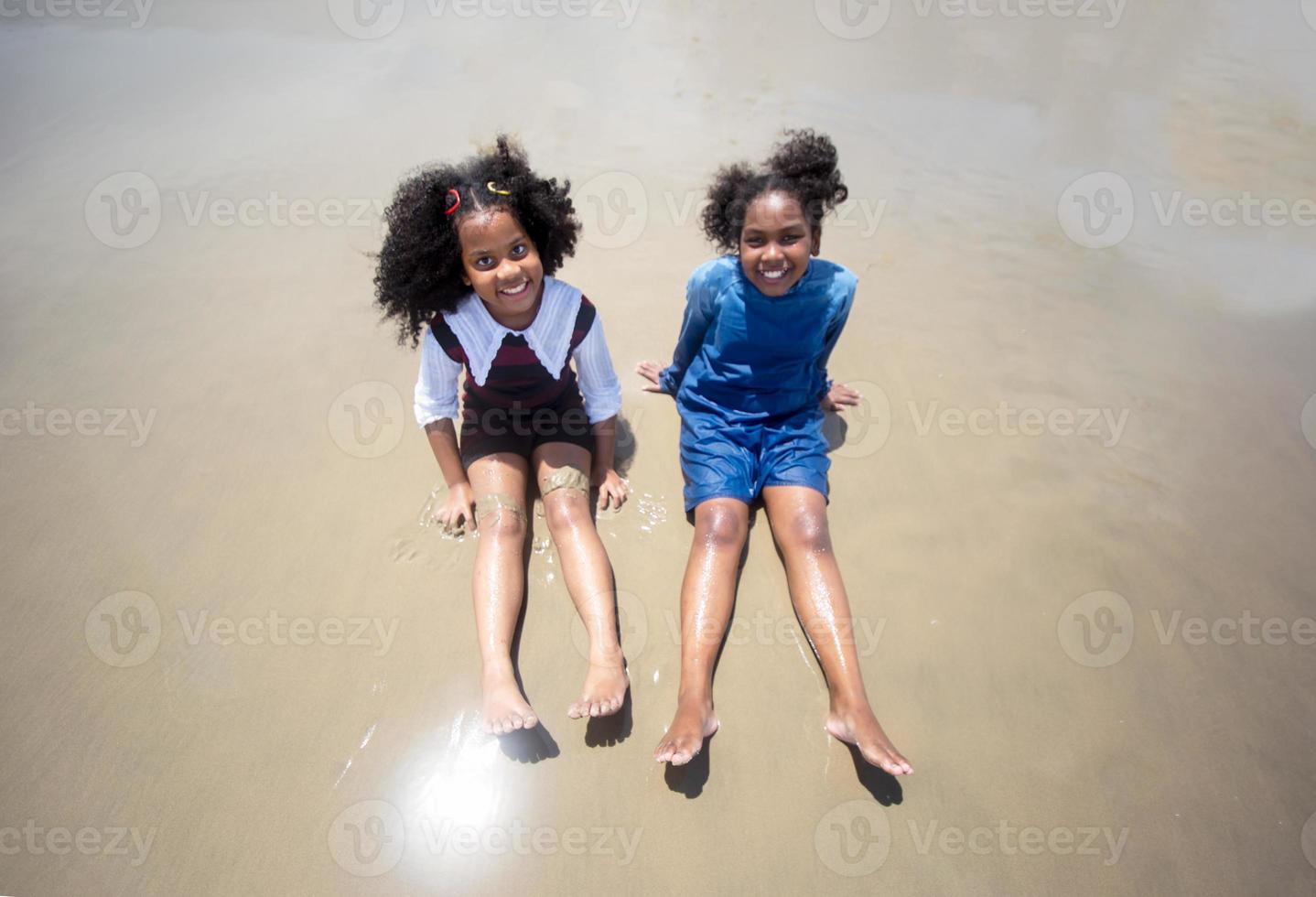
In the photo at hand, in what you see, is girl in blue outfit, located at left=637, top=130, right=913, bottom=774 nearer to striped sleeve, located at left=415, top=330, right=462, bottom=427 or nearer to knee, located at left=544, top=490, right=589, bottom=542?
knee, located at left=544, top=490, right=589, bottom=542

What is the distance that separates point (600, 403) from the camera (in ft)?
8.44

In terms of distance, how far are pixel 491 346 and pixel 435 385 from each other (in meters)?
0.24

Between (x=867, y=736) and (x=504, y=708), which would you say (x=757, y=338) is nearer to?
(x=867, y=736)

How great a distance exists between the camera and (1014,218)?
4121 millimetres

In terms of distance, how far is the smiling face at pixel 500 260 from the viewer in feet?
7.05

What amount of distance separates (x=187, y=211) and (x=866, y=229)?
377 centimetres

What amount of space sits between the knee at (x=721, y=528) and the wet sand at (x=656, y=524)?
0.82ft

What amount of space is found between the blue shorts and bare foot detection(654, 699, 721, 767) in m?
0.69

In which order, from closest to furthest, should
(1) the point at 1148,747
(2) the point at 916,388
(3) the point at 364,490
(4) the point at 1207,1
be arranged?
(1) the point at 1148,747 < (3) the point at 364,490 < (2) the point at 916,388 < (4) the point at 1207,1

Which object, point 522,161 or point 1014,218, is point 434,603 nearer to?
point 522,161

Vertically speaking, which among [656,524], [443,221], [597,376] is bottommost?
[656,524]

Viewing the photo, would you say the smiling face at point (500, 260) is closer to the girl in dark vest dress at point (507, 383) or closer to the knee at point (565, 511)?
the girl in dark vest dress at point (507, 383)

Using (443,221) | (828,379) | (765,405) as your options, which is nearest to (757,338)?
(765,405)

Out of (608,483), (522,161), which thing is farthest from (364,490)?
(522,161)
